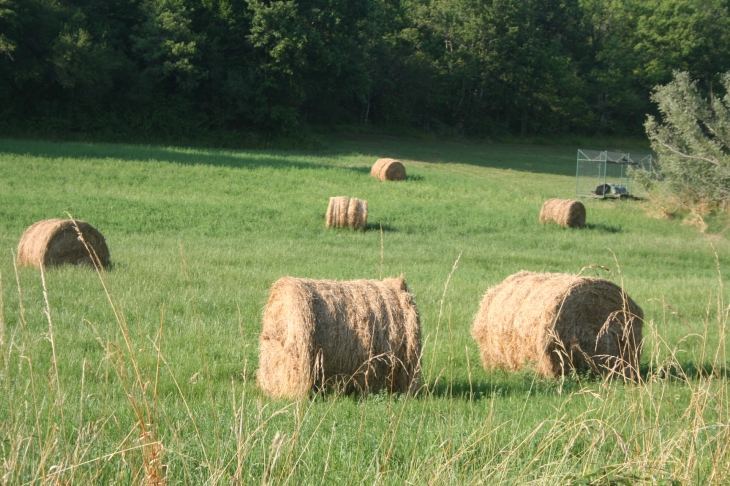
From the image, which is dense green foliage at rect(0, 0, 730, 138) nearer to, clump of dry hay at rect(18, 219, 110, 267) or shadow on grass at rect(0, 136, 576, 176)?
shadow on grass at rect(0, 136, 576, 176)

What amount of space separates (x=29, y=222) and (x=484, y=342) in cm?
1438

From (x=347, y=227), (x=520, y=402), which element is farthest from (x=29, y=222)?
(x=520, y=402)

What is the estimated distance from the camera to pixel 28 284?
443 inches

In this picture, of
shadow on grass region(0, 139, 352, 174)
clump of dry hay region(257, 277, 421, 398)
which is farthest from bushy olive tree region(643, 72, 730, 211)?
clump of dry hay region(257, 277, 421, 398)

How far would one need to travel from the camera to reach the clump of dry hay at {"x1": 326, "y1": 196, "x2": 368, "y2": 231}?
21234mm

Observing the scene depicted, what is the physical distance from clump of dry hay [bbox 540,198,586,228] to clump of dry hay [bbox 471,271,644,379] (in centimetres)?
1556

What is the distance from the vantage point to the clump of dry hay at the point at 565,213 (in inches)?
933

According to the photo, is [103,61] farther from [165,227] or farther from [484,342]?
[484,342]

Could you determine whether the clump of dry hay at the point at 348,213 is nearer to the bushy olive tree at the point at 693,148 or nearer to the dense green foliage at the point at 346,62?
the bushy olive tree at the point at 693,148

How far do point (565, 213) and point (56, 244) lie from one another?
15431 millimetres

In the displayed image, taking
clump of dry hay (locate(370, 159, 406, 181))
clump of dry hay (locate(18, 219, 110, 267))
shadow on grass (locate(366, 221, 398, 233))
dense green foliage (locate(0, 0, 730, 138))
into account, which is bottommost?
shadow on grass (locate(366, 221, 398, 233))

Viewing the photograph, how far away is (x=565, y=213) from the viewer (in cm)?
2366

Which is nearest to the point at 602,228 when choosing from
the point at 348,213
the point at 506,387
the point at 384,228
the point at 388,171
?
the point at 384,228

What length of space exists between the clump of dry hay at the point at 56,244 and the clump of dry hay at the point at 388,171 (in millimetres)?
19600
